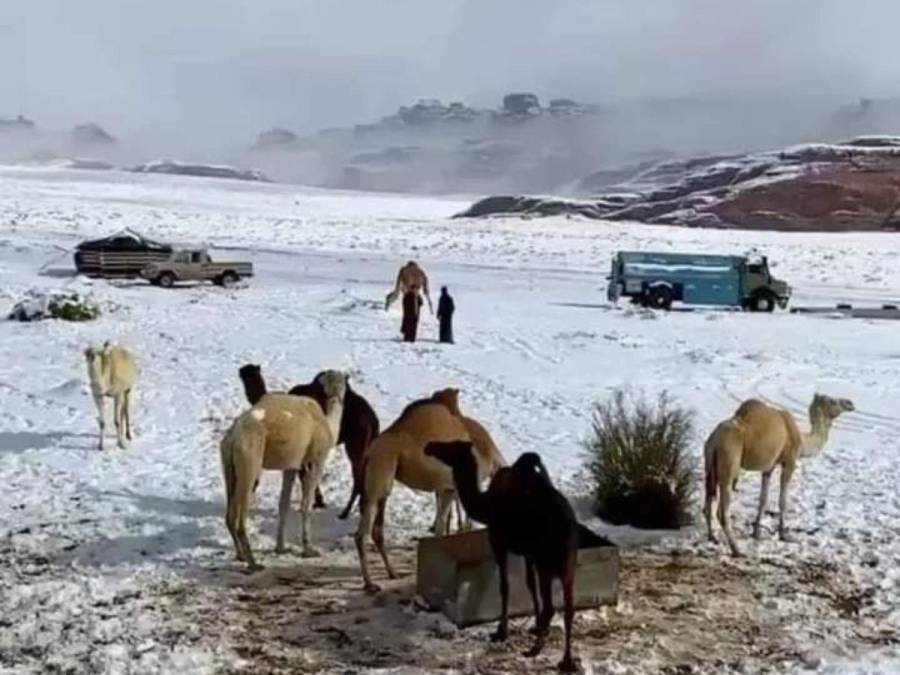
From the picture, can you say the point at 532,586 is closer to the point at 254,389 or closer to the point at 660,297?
the point at 254,389

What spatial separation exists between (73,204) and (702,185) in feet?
190

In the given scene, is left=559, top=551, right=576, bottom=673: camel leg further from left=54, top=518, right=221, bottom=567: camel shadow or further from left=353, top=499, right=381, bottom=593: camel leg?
left=54, top=518, right=221, bottom=567: camel shadow

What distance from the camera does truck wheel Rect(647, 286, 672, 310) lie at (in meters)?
37.4

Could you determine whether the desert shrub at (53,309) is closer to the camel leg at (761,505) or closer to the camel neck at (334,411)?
the camel neck at (334,411)

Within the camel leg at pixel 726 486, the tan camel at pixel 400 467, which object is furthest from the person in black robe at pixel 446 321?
the tan camel at pixel 400 467

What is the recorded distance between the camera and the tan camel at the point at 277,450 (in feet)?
33.7

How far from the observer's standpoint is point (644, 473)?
12.6 meters

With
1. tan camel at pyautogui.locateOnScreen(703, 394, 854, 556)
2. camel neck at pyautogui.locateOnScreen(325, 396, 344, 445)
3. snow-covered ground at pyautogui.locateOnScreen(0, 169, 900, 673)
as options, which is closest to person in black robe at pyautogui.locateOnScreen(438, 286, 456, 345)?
snow-covered ground at pyautogui.locateOnScreen(0, 169, 900, 673)

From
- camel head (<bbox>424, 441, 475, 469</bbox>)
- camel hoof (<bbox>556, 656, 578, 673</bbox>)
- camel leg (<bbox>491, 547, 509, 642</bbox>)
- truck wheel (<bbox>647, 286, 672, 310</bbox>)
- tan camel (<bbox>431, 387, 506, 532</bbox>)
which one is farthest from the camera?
truck wheel (<bbox>647, 286, 672, 310</bbox>)

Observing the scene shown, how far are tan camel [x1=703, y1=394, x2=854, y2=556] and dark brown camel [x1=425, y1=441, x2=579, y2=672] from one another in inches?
114

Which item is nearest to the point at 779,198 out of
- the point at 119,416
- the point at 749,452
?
the point at 119,416

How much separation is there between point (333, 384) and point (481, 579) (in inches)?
129

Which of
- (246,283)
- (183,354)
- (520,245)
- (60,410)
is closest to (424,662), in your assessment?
(60,410)

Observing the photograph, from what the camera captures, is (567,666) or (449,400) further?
(449,400)
